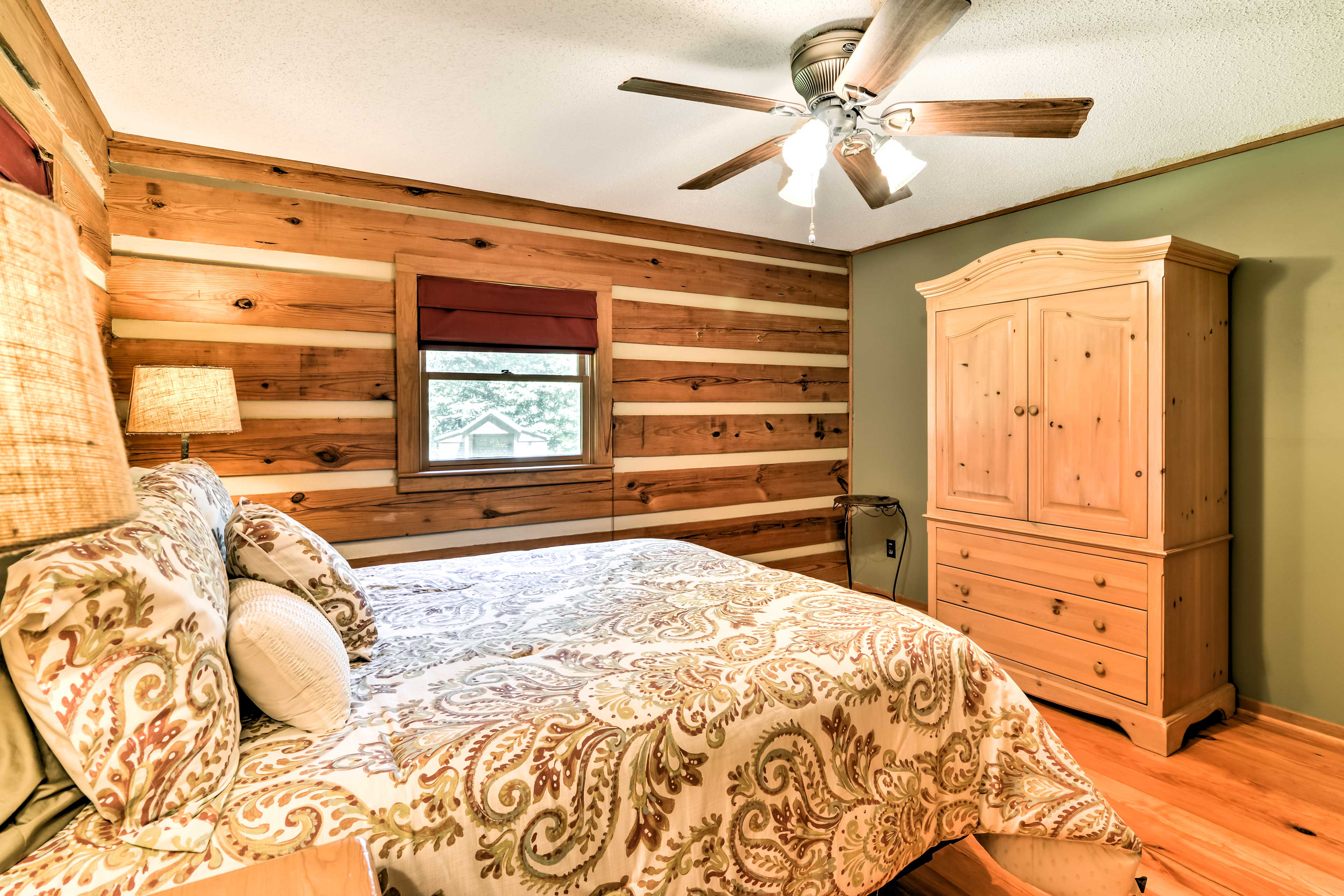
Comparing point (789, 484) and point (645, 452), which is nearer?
point (645, 452)

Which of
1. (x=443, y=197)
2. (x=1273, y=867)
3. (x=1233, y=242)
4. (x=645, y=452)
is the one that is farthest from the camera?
(x=645, y=452)

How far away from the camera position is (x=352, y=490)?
3.05m

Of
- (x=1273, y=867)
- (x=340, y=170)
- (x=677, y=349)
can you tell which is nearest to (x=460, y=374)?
(x=340, y=170)

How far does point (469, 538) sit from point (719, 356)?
75.8 inches

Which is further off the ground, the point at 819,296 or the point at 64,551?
the point at 819,296

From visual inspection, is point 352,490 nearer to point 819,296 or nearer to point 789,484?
point 789,484

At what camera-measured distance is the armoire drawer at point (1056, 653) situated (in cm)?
253

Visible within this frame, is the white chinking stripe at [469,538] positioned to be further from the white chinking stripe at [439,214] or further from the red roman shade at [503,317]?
the white chinking stripe at [439,214]

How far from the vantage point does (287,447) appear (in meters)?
2.91

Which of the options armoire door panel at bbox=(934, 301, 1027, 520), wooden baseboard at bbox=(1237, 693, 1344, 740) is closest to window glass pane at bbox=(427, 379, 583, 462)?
armoire door panel at bbox=(934, 301, 1027, 520)

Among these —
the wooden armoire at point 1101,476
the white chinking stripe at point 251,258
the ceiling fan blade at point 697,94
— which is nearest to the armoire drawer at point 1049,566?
the wooden armoire at point 1101,476

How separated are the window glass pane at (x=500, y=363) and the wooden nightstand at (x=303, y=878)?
2759mm

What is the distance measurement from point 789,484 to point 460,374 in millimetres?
2314

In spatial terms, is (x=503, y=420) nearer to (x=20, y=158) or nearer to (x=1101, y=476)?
(x=20, y=158)
